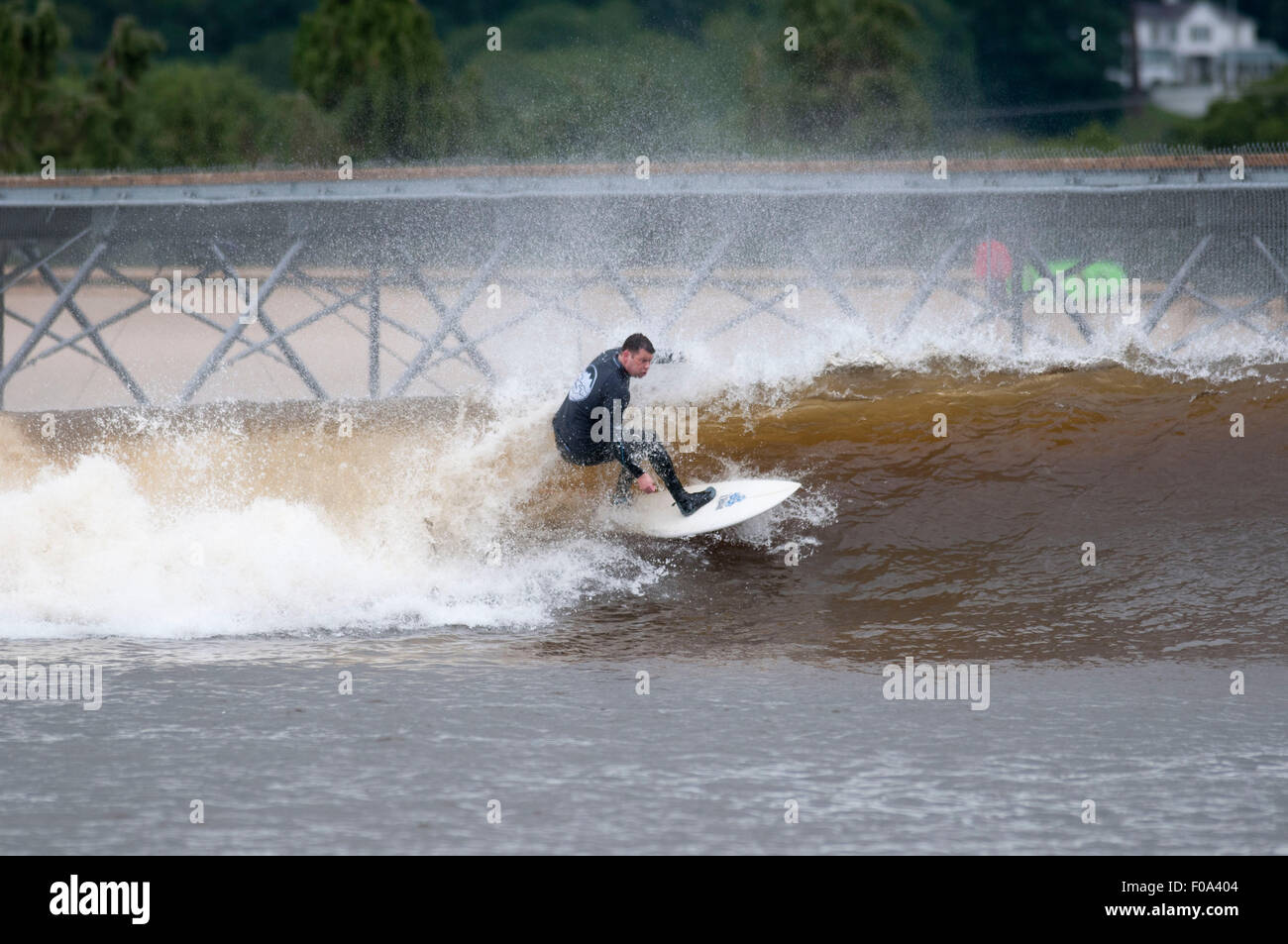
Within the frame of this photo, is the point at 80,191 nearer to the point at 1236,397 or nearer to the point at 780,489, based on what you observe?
the point at 780,489

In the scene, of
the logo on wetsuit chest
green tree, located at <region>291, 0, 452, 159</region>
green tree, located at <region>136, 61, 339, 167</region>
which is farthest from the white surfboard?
green tree, located at <region>291, 0, 452, 159</region>

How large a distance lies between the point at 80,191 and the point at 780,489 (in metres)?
10.5

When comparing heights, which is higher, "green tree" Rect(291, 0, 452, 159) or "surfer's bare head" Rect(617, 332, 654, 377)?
"green tree" Rect(291, 0, 452, 159)

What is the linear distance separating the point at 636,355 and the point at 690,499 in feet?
3.95

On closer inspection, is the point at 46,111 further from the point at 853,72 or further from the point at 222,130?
the point at 853,72

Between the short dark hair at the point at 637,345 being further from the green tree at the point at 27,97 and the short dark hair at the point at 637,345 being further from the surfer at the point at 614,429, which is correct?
the green tree at the point at 27,97

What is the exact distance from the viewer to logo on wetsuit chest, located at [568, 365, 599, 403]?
10.8 metres

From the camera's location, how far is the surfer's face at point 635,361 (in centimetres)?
1059

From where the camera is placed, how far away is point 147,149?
35469 mm

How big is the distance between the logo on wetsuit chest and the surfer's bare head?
25cm

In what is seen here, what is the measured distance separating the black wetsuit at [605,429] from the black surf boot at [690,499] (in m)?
0.02

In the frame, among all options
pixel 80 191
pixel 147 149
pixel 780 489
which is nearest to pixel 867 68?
pixel 147 149

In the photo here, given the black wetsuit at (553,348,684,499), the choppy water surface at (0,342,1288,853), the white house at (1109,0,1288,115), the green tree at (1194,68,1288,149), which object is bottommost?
the choppy water surface at (0,342,1288,853)

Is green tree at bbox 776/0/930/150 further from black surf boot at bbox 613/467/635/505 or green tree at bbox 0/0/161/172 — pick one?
black surf boot at bbox 613/467/635/505
